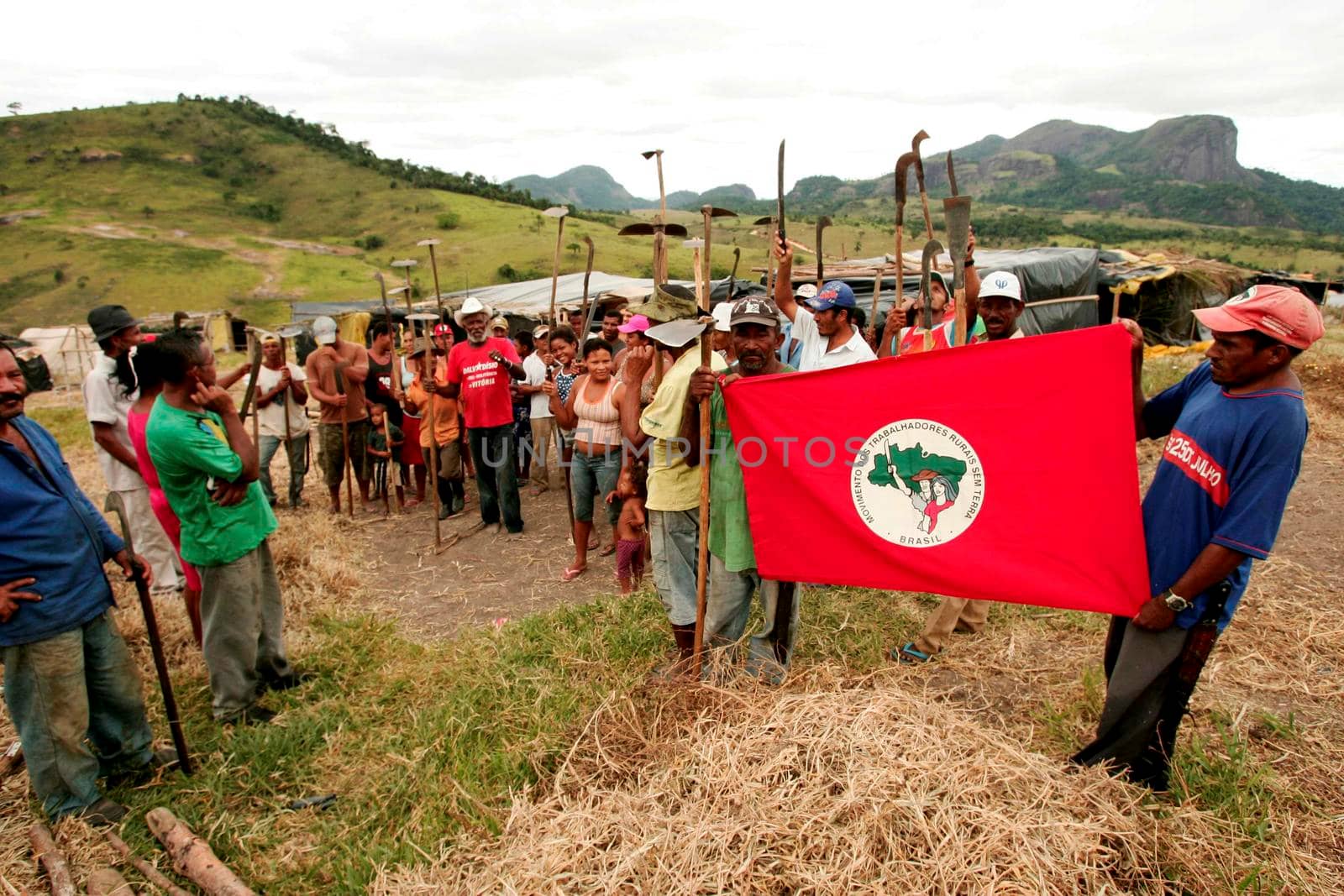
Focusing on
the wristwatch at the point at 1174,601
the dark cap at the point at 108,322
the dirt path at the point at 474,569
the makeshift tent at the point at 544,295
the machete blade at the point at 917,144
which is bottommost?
the dirt path at the point at 474,569

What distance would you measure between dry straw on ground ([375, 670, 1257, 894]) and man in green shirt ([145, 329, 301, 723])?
1835 mm

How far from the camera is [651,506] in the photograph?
4.16m

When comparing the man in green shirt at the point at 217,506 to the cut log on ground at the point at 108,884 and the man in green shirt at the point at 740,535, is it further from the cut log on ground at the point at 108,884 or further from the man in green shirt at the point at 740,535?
the man in green shirt at the point at 740,535

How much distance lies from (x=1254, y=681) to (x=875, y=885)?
313cm

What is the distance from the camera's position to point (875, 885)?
233 cm

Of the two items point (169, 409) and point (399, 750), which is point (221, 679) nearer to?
point (399, 750)

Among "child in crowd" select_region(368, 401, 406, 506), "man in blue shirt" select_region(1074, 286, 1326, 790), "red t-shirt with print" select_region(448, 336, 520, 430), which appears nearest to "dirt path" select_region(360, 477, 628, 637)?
"child in crowd" select_region(368, 401, 406, 506)

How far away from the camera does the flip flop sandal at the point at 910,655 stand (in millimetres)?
4398

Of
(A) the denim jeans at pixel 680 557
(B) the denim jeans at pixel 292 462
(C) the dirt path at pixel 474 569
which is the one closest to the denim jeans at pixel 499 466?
(C) the dirt path at pixel 474 569

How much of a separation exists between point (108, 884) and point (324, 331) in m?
5.78

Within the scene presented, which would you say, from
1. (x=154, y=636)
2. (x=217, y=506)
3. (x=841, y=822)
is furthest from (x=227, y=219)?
(x=841, y=822)

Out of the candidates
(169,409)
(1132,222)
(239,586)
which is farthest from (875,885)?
(1132,222)

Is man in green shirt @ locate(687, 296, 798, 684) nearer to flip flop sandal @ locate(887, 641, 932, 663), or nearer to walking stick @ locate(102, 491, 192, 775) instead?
flip flop sandal @ locate(887, 641, 932, 663)

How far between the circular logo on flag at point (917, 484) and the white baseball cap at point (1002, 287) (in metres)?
1.18
